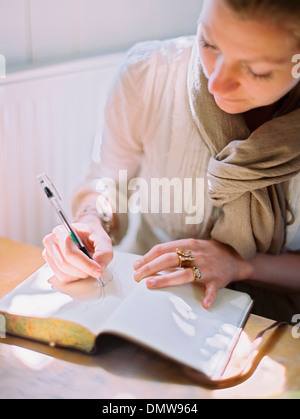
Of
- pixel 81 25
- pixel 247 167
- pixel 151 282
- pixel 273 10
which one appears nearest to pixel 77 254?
pixel 151 282

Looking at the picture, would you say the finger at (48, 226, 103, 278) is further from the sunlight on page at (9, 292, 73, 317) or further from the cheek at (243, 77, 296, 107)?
the cheek at (243, 77, 296, 107)

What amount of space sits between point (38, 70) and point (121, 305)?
722 millimetres

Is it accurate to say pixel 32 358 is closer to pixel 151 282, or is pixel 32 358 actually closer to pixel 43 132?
pixel 151 282

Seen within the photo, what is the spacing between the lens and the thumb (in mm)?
733

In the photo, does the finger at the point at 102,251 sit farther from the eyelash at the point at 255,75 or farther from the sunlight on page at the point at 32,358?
the eyelash at the point at 255,75

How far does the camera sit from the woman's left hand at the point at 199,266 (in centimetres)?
76

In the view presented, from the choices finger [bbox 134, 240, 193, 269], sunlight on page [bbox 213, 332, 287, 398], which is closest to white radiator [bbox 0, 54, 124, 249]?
finger [bbox 134, 240, 193, 269]

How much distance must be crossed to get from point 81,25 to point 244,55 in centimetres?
76

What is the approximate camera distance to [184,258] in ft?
2.67

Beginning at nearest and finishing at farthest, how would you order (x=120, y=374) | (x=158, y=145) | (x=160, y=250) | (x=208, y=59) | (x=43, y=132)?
(x=120, y=374) < (x=208, y=59) < (x=160, y=250) < (x=158, y=145) < (x=43, y=132)

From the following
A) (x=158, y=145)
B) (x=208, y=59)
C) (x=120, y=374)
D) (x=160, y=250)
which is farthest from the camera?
(x=158, y=145)

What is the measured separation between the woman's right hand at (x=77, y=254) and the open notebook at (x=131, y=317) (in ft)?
0.06
